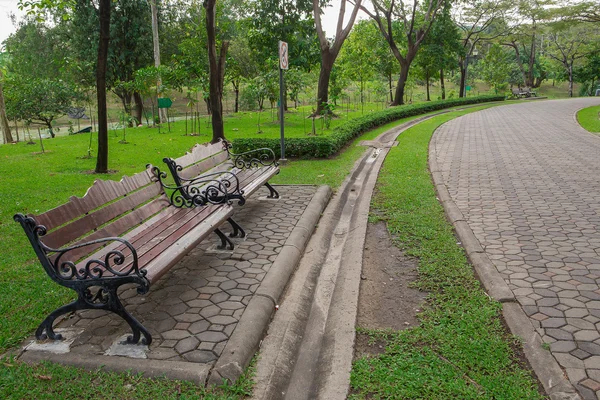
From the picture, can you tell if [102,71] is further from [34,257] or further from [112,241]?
[112,241]

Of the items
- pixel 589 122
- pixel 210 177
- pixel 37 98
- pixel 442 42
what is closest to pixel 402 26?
pixel 442 42

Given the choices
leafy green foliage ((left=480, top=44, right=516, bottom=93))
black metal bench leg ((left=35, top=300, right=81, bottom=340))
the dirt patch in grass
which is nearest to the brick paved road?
the dirt patch in grass

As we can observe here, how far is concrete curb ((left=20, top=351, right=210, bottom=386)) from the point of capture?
9.27 feet

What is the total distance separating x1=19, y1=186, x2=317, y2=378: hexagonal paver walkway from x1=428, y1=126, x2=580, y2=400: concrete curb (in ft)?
6.50

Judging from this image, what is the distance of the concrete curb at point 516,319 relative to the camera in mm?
2746

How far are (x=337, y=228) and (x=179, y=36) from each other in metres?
27.6

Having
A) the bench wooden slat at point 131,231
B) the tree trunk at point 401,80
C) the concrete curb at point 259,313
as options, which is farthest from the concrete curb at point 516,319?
the tree trunk at point 401,80

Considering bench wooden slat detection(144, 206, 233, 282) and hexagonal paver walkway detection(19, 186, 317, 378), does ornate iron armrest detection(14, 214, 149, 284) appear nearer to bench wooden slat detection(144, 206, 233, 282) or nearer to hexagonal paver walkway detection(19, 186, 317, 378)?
bench wooden slat detection(144, 206, 233, 282)

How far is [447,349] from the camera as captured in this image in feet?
10.3

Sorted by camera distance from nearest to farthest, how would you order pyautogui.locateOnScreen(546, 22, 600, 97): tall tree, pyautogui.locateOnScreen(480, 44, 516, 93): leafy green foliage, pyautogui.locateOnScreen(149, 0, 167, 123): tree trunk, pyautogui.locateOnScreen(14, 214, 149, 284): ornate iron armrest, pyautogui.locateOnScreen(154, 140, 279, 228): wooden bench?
pyautogui.locateOnScreen(14, 214, 149, 284): ornate iron armrest < pyautogui.locateOnScreen(154, 140, 279, 228): wooden bench < pyautogui.locateOnScreen(149, 0, 167, 123): tree trunk < pyautogui.locateOnScreen(480, 44, 516, 93): leafy green foliage < pyautogui.locateOnScreen(546, 22, 600, 97): tall tree

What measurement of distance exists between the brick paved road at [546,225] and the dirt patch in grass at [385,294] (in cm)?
86

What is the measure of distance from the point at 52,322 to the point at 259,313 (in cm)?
144

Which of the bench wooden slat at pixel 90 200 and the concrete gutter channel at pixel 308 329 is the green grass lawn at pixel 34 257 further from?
the bench wooden slat at pixel 90 200

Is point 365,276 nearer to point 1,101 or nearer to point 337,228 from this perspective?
point 337,228
